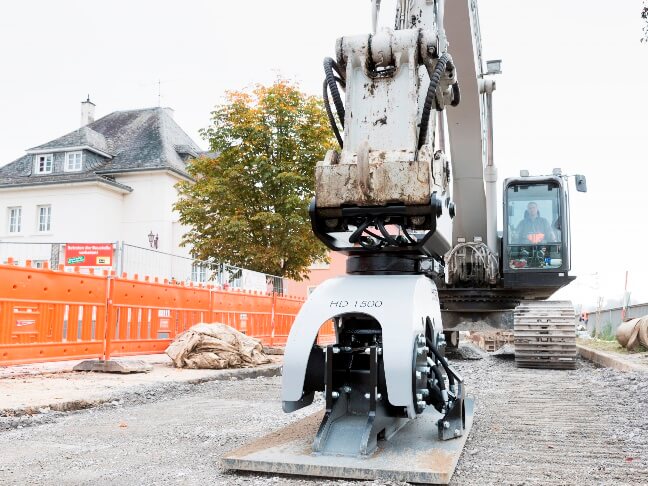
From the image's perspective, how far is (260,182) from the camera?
69.7 feet

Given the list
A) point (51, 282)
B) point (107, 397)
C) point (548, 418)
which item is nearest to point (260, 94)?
point (51, 282)

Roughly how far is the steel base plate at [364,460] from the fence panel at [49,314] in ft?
16.1

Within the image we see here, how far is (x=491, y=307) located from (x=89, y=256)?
390 inches

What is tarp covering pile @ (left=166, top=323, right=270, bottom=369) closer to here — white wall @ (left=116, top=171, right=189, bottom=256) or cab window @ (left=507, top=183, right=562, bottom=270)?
cab window @ (left=507, top=183, right=562, bottom=270)

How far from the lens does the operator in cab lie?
10.5 metres

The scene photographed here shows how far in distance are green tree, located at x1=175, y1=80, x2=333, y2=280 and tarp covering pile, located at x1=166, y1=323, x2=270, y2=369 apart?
32.7ft

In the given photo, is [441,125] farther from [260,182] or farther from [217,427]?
[260,182]

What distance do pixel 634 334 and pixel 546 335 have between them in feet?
13.6

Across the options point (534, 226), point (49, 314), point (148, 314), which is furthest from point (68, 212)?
point (534, 226)

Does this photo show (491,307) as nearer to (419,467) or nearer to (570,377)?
→ (570,377)

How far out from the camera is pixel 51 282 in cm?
841

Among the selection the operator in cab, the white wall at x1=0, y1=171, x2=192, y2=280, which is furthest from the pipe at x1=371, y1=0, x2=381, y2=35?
the white wall at x1=0, y1=171, x2=192, y2=280

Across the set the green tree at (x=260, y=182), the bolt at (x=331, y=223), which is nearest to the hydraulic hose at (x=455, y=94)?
the bolt at (x=331, y=223)

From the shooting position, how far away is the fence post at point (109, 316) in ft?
30.1
